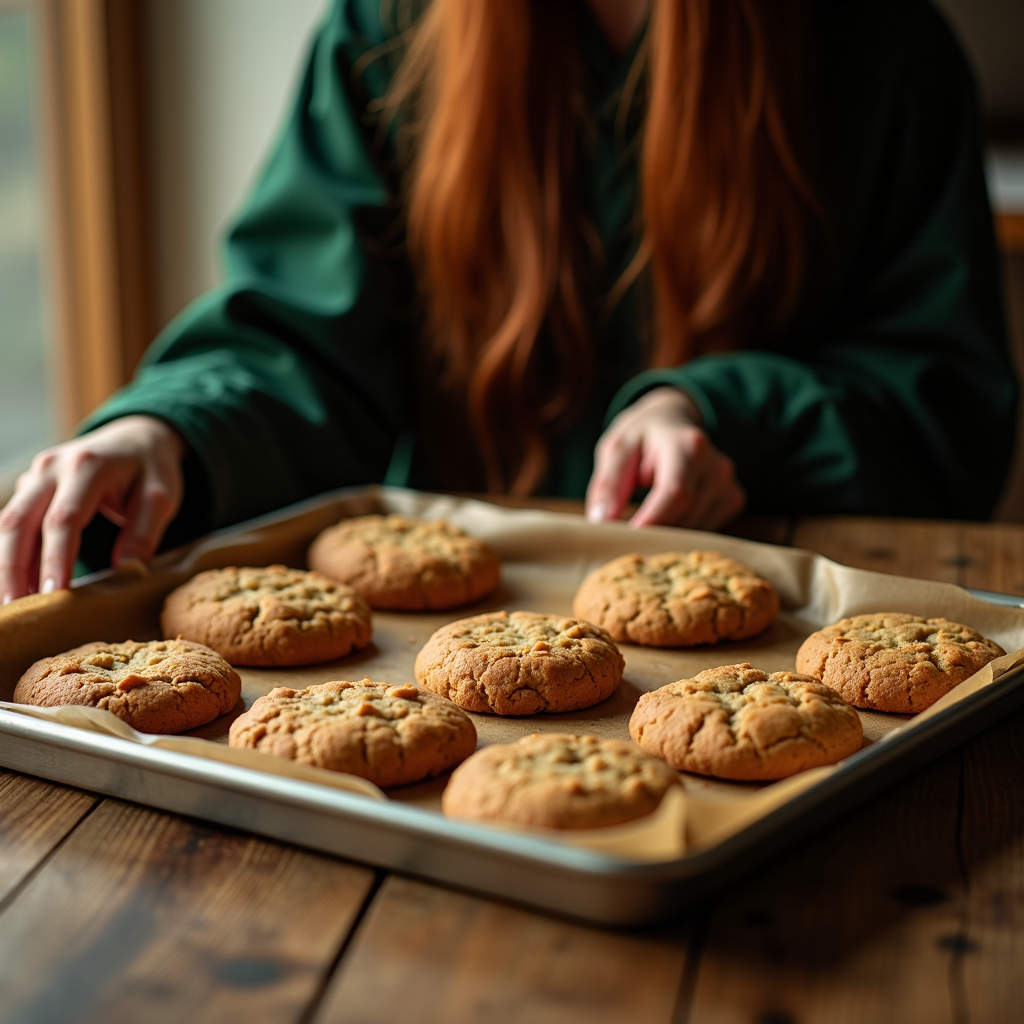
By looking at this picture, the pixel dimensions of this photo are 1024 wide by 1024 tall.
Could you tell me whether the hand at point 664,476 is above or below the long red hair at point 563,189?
below

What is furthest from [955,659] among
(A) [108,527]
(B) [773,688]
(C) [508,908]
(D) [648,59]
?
(D) [648,59]

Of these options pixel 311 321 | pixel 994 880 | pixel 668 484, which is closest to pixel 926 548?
pixel 668 484

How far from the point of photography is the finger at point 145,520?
3.87ft

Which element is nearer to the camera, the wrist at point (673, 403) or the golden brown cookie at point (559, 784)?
the golden brown cookie at point (559, 784)

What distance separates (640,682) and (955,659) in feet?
0.85

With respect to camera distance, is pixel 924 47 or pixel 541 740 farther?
pixel 924 47

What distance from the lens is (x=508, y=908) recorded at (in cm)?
64

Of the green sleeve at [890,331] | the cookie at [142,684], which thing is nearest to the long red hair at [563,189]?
the green sleeve at [890,331]

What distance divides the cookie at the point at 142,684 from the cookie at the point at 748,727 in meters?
A: 0.33

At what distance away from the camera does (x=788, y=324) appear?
168cm

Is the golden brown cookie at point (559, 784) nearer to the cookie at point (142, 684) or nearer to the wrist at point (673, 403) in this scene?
the cookie at point (142, 684)

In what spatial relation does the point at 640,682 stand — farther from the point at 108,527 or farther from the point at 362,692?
the point at 108,527

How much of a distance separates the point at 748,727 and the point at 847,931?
21 centimetres

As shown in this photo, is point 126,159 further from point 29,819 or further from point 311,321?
point 29,819
